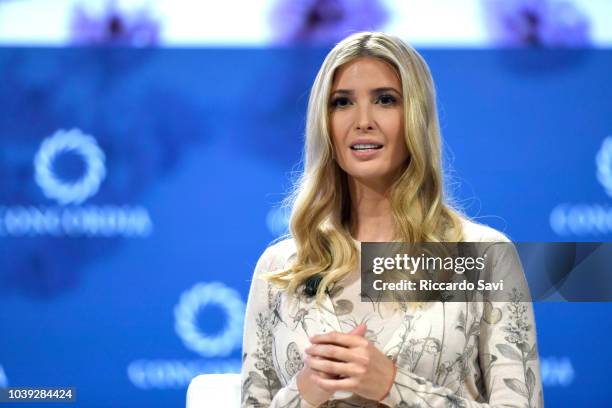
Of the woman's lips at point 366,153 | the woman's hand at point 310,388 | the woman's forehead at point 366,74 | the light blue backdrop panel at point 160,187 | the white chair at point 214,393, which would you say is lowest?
the woman's hand at point 310,388

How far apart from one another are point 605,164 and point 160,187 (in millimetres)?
1380

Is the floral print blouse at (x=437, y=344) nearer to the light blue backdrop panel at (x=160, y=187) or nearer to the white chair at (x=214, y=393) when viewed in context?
the white chair at (x=214, y=393)

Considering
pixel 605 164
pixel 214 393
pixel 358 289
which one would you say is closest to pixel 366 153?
pixel 358 289

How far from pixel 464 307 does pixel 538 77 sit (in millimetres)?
1379

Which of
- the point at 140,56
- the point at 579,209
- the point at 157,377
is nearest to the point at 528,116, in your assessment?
the point at 579,209

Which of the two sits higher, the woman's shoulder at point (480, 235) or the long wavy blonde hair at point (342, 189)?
the long wavy blonde hair at point (342, 189)

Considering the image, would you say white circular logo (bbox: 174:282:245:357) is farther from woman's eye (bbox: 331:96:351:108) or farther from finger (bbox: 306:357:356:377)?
finger (bbox: 306:357:356:377)

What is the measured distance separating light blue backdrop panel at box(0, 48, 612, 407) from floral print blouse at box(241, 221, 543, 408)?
1158mm

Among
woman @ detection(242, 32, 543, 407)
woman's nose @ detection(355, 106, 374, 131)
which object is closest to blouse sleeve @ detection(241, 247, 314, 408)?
woman @ detection(242, 32, 543, 407)

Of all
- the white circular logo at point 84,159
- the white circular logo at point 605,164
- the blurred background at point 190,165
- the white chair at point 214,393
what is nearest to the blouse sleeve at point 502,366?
the white chair at point 214,393

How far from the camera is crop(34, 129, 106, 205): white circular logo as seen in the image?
2719 mm

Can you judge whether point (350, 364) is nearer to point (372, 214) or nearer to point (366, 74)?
point (372, 214)

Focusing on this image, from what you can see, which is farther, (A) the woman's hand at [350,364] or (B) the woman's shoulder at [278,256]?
(B) the woman's shoulder at [278,256]

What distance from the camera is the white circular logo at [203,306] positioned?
2719mm
